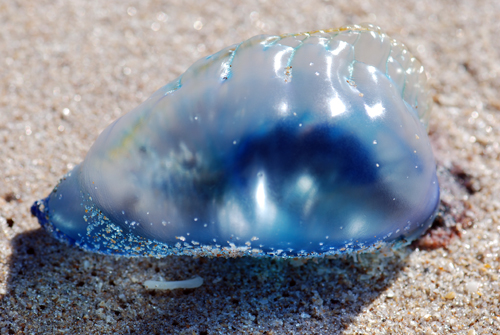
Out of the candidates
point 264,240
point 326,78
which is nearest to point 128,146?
point 264,240

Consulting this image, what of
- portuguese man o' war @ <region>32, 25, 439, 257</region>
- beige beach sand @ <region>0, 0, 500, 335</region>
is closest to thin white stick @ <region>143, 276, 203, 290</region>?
beige beach sand @ <region>0, 0, 500, 335</region>

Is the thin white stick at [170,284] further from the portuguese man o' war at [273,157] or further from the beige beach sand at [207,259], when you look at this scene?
the portuguese man o' war at [273,157]

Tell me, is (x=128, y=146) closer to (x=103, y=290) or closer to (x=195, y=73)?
(x=195, y=73)

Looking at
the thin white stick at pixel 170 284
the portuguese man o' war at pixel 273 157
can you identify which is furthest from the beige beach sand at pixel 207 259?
the portuguese man o' war at pixel 273 157

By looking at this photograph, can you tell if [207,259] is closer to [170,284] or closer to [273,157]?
[170,284]

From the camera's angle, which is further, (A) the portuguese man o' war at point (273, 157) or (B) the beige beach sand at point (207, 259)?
(B) the beige beach sand at point (207, 259)

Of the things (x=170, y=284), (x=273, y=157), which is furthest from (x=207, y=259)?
(x=273, y=157)
